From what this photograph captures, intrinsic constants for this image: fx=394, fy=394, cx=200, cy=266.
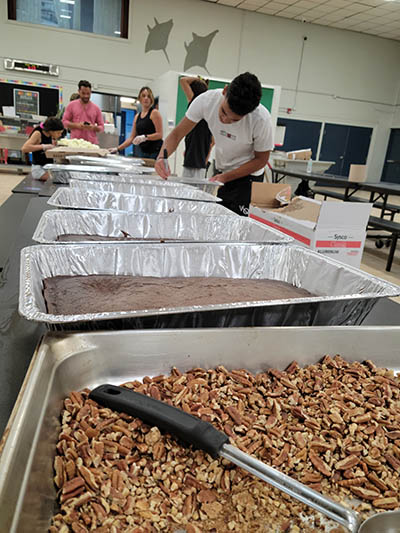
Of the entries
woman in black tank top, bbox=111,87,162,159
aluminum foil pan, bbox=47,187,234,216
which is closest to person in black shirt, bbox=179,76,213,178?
woman in black tank top, bbox=111,87,162,159

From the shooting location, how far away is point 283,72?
29.5 ft

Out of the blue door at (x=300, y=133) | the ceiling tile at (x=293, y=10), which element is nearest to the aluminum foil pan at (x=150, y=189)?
the ceiling tile at (x=293, y=10)

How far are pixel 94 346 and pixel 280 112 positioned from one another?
9823 mm

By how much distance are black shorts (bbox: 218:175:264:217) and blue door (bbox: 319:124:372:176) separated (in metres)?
8.73

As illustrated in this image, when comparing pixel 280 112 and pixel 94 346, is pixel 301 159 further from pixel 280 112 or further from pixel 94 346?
pixel 94 346

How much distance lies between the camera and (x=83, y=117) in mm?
4090

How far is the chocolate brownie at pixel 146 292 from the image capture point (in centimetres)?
81

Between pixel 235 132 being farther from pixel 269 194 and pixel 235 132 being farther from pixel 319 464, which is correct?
pixel 319 464

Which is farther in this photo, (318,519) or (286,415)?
(286,415)

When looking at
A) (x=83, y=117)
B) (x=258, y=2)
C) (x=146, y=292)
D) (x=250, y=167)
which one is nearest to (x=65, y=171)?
(x=250, y=167)

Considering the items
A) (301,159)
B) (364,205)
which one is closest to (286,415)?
(364,205)

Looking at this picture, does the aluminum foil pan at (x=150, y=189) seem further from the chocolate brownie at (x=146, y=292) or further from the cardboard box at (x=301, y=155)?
the cardboard box at (x=301, y=155)

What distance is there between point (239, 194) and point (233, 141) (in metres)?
0.29

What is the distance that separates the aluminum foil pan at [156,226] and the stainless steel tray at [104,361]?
0.60 meters
